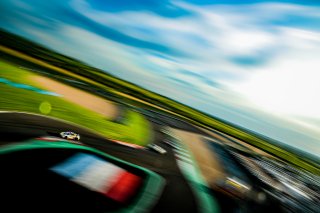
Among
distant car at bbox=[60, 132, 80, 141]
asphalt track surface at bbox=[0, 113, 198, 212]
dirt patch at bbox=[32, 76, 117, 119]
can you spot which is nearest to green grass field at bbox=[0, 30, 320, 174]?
dirt patch at bbox=[32, 76, 117, 119]

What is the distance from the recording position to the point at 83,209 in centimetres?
810

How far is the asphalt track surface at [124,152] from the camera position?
12562 millimetres

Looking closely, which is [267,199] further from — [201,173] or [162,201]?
[162,201]

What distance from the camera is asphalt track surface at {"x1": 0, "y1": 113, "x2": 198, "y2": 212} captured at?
495 inches

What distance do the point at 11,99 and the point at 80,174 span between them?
13425mm

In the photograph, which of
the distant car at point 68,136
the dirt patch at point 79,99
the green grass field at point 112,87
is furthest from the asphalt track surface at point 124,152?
the green grass field at point 112,87

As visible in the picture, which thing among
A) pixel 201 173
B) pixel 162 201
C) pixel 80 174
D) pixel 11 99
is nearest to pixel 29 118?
pixel 11 99

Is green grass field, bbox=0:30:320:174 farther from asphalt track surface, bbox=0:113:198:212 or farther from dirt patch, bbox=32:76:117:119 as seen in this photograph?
asphalt track surface, bbox=0:113:198:212

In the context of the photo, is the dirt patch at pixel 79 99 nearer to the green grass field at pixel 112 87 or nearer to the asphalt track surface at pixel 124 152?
the asphalt track surface at pixel 124 152

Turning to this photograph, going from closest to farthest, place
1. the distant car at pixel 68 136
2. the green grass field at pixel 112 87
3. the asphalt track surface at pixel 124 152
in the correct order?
the asphalt track surface at pixel 124 152, the distant car at pixel 68 136, the green grass field at pixel 112 87

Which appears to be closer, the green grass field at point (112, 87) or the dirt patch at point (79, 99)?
the dirt patch at point (79, 99)

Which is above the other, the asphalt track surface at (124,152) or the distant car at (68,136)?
the distant car at (68,136)

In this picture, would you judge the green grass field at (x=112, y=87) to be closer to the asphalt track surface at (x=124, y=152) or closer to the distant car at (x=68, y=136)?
the asphalt track surface at (x=124, y=152)

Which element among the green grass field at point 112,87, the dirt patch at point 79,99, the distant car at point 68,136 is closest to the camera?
the distant car at point 68,136
